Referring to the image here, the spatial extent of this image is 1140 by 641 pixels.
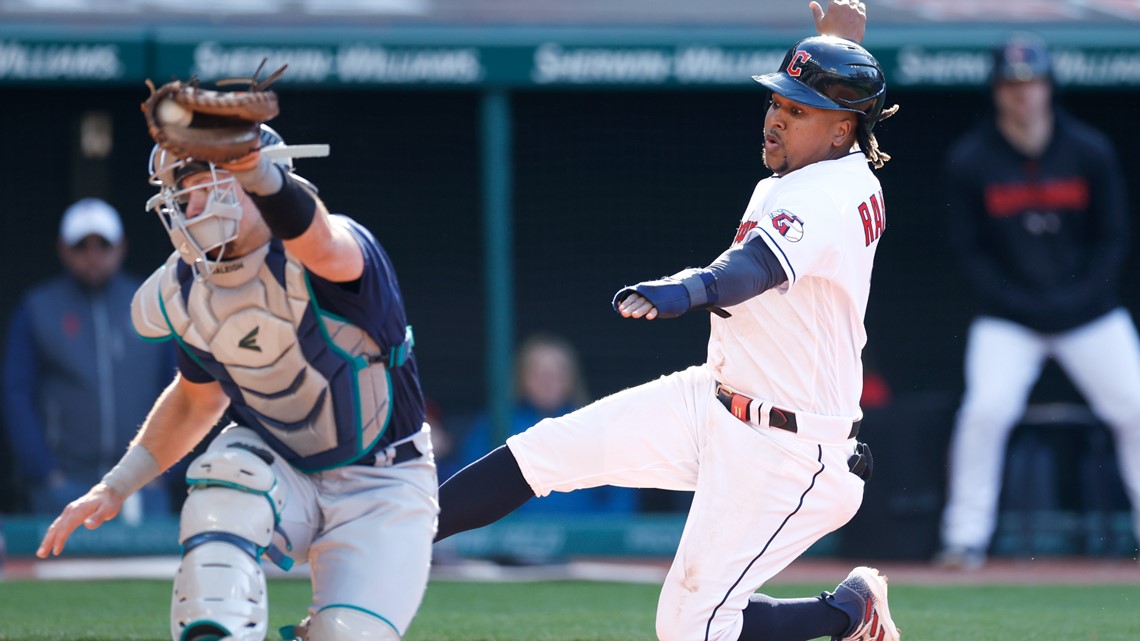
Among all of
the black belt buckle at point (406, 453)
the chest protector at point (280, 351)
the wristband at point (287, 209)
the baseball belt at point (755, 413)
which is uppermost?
the wristband at point (287, 209)

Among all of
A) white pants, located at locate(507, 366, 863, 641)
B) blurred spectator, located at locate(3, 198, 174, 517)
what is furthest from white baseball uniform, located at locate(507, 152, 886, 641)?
blurred spectator, located at locate(3, 198, 174, 517)

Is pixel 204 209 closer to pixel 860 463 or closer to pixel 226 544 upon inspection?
pixel 226 544

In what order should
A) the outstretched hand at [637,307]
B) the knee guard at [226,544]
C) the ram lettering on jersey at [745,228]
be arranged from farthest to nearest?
the ram lettering on jersey at [745,228] < the outstretched hand at [637,307] < the knee guard at [226,544]

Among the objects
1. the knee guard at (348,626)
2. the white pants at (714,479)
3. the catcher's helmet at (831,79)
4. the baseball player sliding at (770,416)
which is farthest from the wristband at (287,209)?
the catcher's helmet at (831,79)

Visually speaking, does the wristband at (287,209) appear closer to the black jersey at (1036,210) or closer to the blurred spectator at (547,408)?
the blurred spectator at (547,408)

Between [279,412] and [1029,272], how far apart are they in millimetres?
4483

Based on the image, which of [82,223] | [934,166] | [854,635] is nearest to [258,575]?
[854,635]

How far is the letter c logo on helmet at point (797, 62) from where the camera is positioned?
3672mm

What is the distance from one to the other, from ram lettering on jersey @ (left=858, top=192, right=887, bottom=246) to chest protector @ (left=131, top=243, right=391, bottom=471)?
3.68 feet

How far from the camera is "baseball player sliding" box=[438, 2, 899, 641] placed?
11.6ft

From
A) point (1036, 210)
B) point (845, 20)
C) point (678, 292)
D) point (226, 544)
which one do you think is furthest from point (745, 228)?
point (1036, 210)

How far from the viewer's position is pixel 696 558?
355cm

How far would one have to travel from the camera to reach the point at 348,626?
3066mm

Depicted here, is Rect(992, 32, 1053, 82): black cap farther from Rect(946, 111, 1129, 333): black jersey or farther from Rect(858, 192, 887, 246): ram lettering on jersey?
Rect(858, 192, 887, 246): ram lettering on jersey
